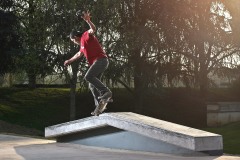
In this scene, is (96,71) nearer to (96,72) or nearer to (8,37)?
(96,72)

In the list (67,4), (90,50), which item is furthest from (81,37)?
(67,4)

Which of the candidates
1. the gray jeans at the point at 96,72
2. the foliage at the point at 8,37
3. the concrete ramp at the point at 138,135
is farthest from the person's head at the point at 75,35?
the foliage at the point at 8,37

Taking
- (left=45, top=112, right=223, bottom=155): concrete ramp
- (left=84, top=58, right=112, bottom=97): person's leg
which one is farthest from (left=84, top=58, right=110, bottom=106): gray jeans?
(left=45, top=112, right=223, bottom=155): concrete ramp

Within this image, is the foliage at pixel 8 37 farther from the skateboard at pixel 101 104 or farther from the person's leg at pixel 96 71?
the person's leg at pixel 96 71

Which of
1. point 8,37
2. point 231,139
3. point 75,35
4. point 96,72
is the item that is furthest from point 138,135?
point 8,37

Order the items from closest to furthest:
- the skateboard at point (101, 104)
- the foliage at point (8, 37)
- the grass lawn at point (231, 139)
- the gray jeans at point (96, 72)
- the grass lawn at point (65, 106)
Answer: the gray jeans at point (96, 72)
the skateboard at point (101, 104)
the grass lawn at point (231, 139)
the grass lawn at point (65, 106)
the foliage at point (8, 37)

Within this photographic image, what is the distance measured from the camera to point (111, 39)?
2294cm

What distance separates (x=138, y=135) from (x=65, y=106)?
20294mm

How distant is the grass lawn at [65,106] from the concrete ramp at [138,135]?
1383 cm

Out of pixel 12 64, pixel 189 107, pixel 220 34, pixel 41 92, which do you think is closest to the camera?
pixel 220 34

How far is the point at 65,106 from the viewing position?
92.9 ft

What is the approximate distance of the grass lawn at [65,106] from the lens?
25.4m

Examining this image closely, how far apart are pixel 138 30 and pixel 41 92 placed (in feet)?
35.3

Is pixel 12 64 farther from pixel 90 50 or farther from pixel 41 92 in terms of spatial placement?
pixel 90 50
